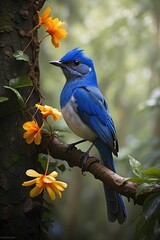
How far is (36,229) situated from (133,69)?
6.60m

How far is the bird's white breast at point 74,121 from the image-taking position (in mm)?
3221

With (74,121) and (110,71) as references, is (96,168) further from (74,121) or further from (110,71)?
(110,71)

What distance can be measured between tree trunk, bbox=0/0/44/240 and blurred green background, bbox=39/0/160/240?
375cm

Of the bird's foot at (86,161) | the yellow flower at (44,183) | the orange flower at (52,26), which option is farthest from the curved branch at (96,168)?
the orange flower at (52,26)

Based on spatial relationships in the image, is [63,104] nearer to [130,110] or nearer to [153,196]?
[153,196]

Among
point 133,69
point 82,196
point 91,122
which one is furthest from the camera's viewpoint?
point 82,196

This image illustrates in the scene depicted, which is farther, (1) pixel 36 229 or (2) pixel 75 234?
(2) pixel 75 234

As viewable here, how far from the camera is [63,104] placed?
3.30 m

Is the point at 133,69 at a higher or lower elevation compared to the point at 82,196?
higher

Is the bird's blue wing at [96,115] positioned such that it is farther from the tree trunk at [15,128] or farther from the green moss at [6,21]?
the green moss at [6,21]

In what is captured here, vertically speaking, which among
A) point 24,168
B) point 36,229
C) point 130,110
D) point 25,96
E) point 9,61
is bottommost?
point 130,110

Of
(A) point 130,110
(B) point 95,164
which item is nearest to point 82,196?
(A) point 130,110

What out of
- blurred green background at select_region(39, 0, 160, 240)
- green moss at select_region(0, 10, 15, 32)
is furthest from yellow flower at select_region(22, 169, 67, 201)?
blurred green background at select_region(39, 0, 160, 240)

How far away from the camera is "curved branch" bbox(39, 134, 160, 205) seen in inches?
82.4
